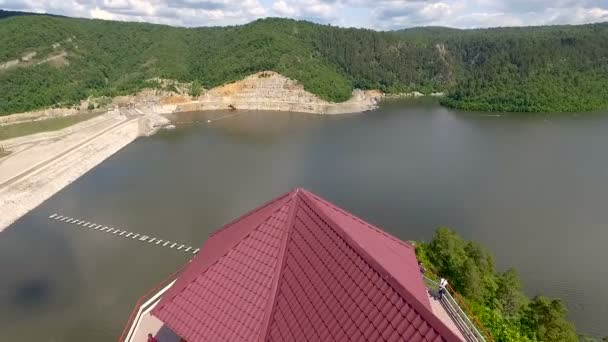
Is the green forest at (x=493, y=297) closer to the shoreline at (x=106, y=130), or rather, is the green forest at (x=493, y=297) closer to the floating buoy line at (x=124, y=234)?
the floating buoy line at (x=124, y=234)

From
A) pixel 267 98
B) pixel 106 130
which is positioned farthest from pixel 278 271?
pixel 267 98

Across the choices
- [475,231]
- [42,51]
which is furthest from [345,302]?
[42,51]

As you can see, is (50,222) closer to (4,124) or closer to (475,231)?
(475,231)

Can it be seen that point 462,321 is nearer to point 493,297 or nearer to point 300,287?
point 493,297

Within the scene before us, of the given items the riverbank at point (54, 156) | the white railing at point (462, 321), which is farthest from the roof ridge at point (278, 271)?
the riverbank at point (54, 156)

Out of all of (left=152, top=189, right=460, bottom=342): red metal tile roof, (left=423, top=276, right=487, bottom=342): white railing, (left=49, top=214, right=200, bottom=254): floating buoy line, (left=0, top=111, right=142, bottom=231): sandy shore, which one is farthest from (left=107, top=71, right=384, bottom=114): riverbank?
(left=152, top=189, right=460, bottom=342): red metal tile roof

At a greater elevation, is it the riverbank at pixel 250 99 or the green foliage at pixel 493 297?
the riverbank at pixel 250 99
